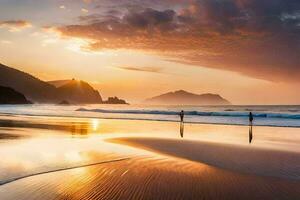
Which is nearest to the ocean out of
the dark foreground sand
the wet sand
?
the dark foreground sand

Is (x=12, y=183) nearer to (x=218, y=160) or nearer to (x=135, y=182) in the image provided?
(x=135, y=182)

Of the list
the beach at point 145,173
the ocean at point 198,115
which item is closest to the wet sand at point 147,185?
the beach at point 145,173

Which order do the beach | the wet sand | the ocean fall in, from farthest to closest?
the ocean → the beach → the wet sand

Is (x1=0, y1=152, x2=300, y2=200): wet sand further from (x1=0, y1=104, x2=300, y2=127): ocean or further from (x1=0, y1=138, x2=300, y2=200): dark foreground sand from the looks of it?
(x1=0, y1=104, x2=300, y2=127): ocean

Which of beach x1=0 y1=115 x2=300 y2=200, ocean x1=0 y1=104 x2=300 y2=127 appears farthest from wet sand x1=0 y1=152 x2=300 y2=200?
ocean x1=0 y1=104 x2=300 y2=127

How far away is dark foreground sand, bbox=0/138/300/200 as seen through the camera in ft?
29.1

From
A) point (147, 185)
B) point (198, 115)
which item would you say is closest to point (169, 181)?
point (147, 185)

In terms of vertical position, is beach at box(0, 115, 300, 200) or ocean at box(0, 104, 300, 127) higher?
ocean at box(0, 104, 300, 127)

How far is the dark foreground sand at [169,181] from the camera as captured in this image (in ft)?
29.1

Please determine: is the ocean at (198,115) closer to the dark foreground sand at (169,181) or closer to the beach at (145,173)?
the beach at (145,173)

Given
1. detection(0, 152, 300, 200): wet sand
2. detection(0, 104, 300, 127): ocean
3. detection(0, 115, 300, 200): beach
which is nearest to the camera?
detection(0, 152, 300, 200): wet sand

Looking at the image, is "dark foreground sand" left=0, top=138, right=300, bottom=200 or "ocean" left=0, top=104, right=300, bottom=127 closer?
"dark foreground sand" left=0, top=138, right=300, bottom=200

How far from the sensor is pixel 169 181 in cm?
1056

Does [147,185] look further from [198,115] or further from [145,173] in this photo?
[198,115]
